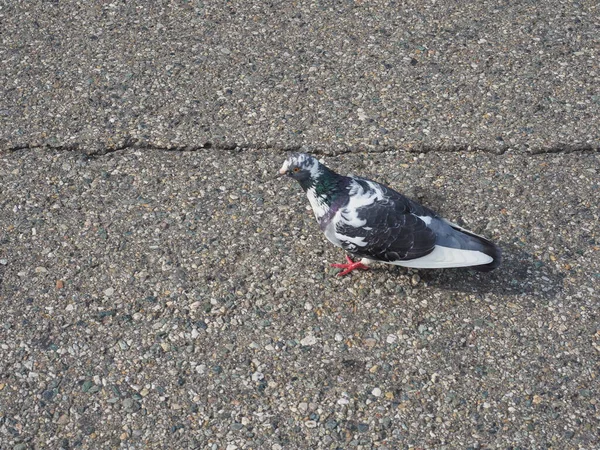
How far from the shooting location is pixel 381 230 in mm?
3746

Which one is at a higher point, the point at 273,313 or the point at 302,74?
the point at 302,74

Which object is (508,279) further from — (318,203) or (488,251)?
(318,203)

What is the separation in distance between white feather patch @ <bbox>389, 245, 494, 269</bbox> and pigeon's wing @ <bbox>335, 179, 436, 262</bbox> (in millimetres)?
31

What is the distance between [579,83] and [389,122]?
4.67 feet

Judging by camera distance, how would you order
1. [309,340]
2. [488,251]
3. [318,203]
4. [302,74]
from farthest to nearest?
1. [302,74]
2. [318,203]
3. [488,251]
4. [309,340]

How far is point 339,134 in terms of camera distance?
486cm

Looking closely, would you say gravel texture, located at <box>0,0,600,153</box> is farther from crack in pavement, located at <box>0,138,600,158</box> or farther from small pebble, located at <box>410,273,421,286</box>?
small pebble, located at <box>410,273,421,286</box>

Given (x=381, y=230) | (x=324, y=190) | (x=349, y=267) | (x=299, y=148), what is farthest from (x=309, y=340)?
(x=299, y=148)

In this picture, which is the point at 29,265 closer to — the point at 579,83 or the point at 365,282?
the point at 365,282

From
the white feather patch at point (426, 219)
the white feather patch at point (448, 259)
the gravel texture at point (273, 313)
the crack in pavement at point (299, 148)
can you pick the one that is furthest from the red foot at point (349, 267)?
the crack in pavement at point (299, 148)

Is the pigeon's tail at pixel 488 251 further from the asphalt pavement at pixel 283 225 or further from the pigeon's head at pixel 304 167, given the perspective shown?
the pigeon's head at pixel 304 167

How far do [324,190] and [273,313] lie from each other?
0.68m

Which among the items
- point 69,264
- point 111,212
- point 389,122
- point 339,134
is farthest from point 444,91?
point 69,264

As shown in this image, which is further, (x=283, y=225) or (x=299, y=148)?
→ (x=299, y=148)
